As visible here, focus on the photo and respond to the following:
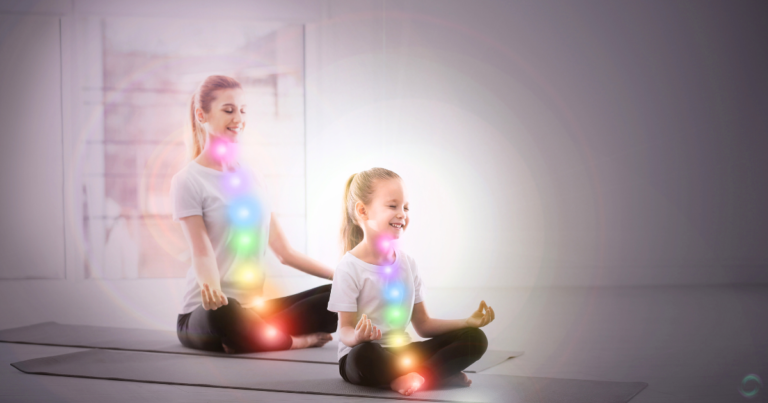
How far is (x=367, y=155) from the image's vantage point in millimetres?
5137

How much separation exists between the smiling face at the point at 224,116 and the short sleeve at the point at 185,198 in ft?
0.62

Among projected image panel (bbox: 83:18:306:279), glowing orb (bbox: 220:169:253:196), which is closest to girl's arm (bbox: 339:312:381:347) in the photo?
glowing orb (bbox: 220:169:253:196)

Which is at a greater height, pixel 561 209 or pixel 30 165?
pixel 30 165

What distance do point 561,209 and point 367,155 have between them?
1.43 metres

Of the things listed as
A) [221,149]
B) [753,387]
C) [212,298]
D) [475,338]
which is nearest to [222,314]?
[212,298]

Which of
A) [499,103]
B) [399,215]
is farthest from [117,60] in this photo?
[399,215]

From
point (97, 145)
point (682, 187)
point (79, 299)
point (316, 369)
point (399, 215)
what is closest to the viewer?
point (399, 215)

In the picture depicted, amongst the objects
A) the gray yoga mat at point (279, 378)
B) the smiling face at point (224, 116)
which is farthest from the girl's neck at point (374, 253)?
the smiling face at point (224, 116)

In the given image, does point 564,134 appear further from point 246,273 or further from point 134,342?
point 134,342

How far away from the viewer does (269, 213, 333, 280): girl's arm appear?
2686 mm

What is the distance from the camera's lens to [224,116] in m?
2.58

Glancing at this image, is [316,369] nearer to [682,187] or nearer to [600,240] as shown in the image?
[600,240]

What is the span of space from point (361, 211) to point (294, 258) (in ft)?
2.68

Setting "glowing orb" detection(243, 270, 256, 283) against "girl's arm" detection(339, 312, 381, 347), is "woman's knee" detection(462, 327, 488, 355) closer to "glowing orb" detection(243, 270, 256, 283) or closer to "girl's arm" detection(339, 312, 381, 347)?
"girl's arm" detection(339, 312, 381, 347)
